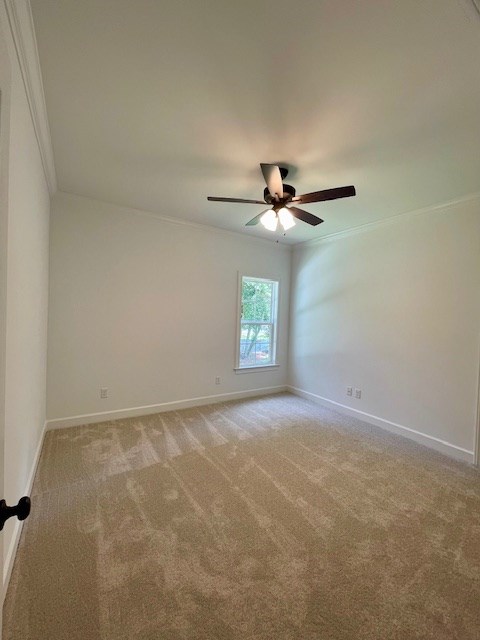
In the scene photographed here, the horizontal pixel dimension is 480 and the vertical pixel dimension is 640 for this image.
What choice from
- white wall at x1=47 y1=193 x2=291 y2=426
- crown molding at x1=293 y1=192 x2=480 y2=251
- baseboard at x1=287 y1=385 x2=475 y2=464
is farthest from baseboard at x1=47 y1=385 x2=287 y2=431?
crown molding at x1=293 y1=192 x2=480 y2=251

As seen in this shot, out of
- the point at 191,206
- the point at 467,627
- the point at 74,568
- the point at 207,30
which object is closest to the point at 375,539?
the point at 467,627

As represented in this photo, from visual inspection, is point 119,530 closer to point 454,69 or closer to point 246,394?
point 246,394

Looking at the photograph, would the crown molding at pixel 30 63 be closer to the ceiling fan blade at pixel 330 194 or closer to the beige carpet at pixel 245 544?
the ceiling fan blade at pixel 330 194

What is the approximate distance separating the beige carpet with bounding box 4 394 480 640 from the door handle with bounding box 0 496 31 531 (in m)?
0.97

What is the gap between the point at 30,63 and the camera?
1.43m

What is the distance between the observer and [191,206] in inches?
129

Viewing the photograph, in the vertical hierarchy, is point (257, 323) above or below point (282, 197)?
below

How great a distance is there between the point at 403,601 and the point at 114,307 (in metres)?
3.46

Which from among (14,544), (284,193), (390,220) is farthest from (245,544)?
(390,220)

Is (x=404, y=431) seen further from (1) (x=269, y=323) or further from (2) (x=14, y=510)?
(2) (x=14, y=510)

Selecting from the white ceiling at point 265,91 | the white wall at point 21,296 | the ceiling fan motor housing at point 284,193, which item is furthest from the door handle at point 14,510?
the ceiling fan motor housing at point 284,193

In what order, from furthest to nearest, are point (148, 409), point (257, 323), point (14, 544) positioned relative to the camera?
1. point (257, 323)
2. point (148, 409)
3. point (14, 544)

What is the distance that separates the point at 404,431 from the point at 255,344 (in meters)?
2.40

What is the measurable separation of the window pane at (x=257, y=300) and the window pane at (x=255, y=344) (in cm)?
14
